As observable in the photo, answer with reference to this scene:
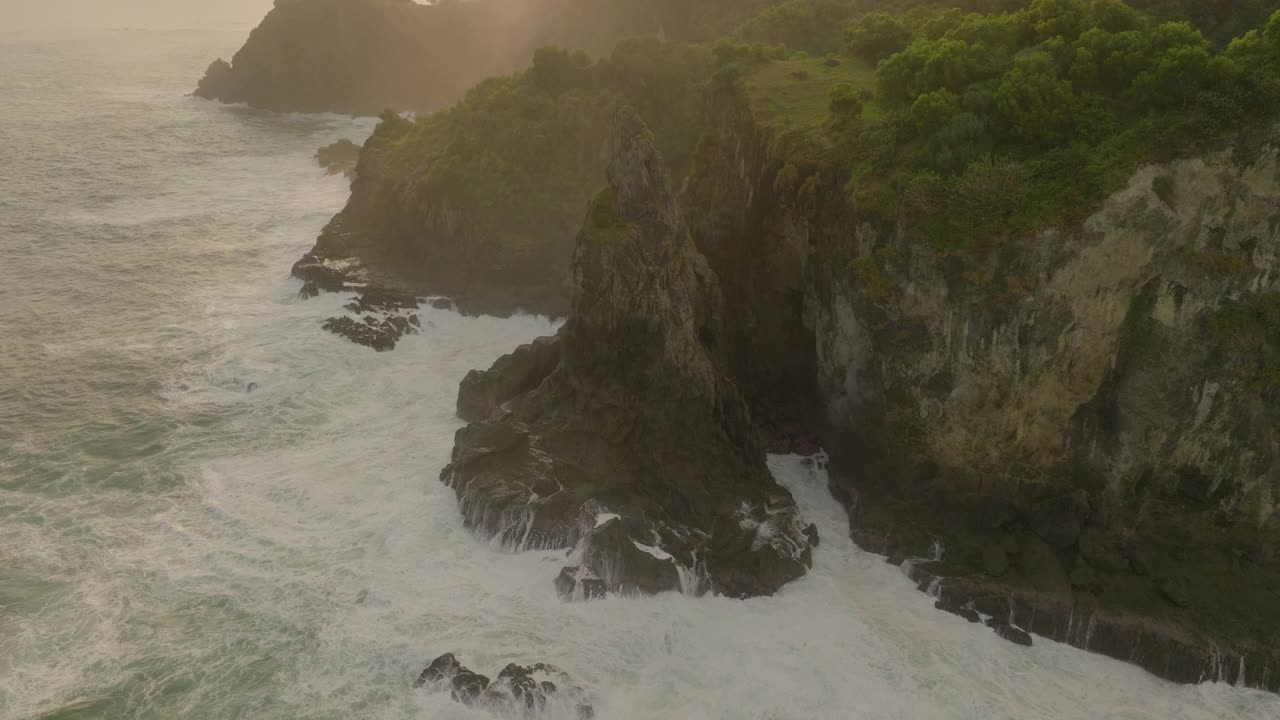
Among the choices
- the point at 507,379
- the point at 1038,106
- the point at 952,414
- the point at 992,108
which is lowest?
the point at 507,379

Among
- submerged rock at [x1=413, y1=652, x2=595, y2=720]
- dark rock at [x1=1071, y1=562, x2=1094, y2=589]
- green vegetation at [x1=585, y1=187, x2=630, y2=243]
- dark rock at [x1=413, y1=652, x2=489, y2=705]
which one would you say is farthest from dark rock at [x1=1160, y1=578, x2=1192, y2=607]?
green vegetation at [x1=585, y1=187, x2=630, y2=243]

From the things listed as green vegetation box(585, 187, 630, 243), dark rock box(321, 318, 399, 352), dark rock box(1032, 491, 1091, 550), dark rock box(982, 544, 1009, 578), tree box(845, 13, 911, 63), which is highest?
tree box(845, 13, 911, 63)

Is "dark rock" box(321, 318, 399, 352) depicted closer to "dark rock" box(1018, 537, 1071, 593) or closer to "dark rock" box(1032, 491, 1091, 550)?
"dark rock" box(1018, 537, 1071, 593)

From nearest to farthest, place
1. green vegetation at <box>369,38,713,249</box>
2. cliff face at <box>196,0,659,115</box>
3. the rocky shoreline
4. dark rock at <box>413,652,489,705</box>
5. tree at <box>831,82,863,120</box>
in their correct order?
dark rock at <box>413,652,489,705</box> < the rocky shoreline < tree at <box>831,82,863,120</box> < green vegetation at <box>369,38,713,249</box> < cliff face at <box>196,0,659,115</box>

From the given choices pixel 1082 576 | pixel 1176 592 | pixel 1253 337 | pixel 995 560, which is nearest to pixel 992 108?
pixel 1253 337

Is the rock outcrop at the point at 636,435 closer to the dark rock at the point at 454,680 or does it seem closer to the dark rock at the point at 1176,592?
the dark rock at the point at 454,680

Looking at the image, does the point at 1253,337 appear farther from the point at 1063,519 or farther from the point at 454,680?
the point at 454,680

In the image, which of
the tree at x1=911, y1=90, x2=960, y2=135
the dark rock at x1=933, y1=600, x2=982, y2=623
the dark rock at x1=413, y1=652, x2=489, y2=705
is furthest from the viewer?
the tree at x1=911, y1=90, x2=960, y2=135
